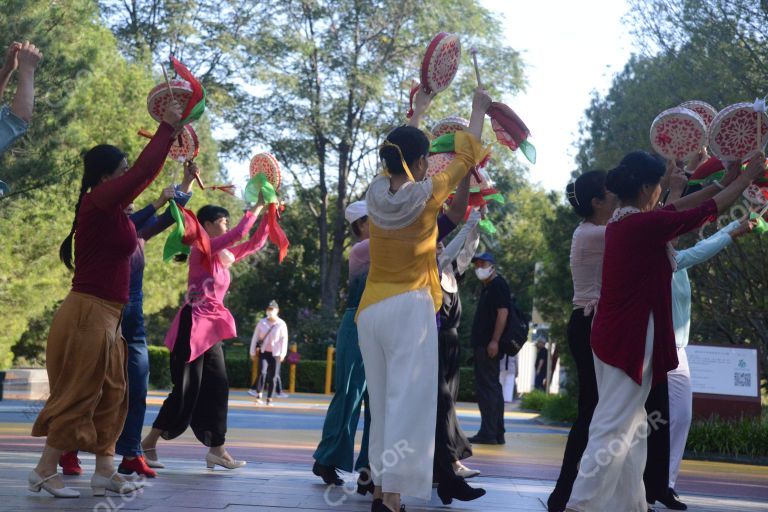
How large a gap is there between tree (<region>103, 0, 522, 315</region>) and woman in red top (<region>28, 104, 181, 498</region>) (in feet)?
108

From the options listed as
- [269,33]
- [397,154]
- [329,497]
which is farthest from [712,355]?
[269,33]

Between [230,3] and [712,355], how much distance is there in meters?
28.9

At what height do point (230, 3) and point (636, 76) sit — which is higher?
point (230, 3)

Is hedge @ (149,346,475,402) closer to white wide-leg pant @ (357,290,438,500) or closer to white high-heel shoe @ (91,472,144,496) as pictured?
white high-heel shoe @ (91,472,144,496)

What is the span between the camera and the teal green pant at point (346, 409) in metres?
7.41

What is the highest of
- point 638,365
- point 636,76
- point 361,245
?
point 636,76

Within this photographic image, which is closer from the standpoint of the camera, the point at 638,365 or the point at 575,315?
the point at 638,365

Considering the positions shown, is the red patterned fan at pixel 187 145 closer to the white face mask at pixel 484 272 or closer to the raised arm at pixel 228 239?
the raised arm at pixel 228 239

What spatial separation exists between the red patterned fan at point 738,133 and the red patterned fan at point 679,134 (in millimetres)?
502

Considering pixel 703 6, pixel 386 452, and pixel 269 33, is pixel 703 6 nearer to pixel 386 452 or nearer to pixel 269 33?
pixel 386 452

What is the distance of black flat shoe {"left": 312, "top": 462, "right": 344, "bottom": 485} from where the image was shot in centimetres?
741

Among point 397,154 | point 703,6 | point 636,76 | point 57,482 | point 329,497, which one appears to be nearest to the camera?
point 397,154

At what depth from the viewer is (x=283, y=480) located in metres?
7.75

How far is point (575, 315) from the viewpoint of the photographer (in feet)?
21.4
